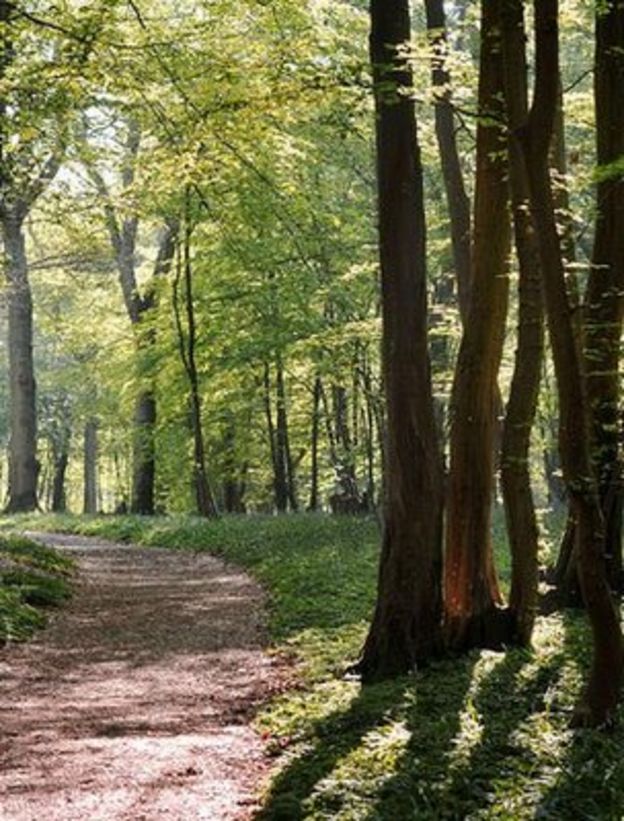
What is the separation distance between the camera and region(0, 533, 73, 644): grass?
35.4ft

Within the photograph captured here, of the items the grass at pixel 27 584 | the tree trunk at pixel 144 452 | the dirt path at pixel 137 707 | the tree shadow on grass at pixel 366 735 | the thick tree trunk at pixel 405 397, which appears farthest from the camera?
Answer: the tree trunk at pixel 144 452

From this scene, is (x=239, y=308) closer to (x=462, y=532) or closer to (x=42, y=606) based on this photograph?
(x=42, y=606)

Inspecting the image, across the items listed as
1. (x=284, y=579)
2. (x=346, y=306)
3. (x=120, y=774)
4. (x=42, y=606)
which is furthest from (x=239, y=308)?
(x=120, y=774)

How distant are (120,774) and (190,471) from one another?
27814 millimetres

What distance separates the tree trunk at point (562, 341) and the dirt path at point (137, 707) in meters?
2.29

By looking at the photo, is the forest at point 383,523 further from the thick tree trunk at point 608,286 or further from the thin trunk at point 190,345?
the thin trunk at point 190,345

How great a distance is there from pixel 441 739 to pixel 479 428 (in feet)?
10.6

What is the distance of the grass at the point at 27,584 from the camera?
1078 cm

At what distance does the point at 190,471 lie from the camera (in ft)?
111

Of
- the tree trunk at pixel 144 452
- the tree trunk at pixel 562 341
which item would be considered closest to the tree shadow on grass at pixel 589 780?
the tree trunk at pixel 562 341

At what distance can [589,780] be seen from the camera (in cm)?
512

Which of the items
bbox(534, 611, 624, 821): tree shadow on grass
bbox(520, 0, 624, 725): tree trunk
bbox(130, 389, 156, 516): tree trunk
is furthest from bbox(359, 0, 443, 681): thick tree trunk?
bbox(130, 389, 156, 516): tree trunk

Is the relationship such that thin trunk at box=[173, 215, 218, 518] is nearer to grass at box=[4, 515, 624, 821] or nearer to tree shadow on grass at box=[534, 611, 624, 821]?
grass at box=[4, 515, 624, 821]

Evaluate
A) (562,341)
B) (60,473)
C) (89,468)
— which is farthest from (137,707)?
(60,473)
